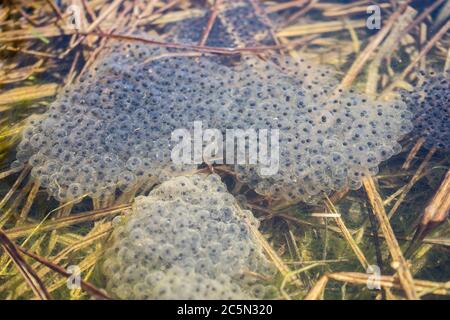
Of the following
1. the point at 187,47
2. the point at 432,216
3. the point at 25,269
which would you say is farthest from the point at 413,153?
the point at 25,269

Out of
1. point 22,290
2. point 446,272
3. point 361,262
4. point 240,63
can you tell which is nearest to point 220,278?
point 361,262

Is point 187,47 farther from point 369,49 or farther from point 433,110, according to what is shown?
point 433,110

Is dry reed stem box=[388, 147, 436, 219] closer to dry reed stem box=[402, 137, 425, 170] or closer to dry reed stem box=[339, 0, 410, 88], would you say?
dry reed stem box=[402, 137, 425, 170]

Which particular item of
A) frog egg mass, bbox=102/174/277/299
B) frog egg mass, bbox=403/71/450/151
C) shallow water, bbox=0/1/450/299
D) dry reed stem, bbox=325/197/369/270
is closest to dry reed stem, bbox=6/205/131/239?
shallow water, bbox=0/1/450/299

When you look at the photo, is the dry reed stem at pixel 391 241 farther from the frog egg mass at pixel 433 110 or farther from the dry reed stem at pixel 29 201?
the dry reed stem at pixel 29 201

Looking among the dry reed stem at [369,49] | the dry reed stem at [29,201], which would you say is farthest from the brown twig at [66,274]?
the dry reed stem at [369,49]

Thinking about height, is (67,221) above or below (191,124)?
below
